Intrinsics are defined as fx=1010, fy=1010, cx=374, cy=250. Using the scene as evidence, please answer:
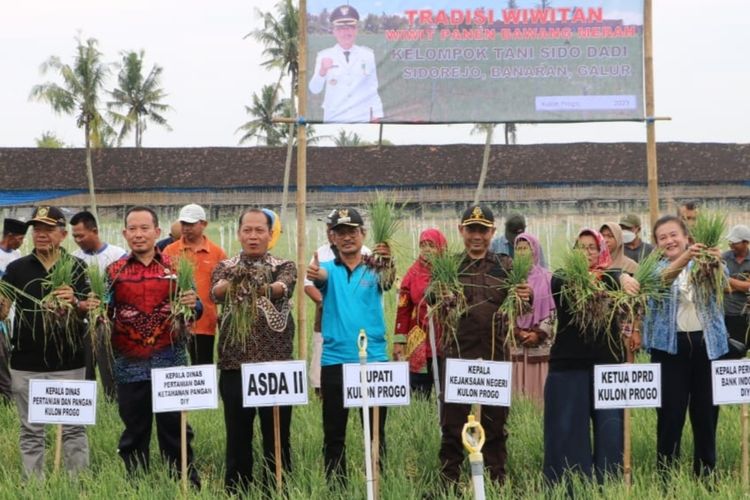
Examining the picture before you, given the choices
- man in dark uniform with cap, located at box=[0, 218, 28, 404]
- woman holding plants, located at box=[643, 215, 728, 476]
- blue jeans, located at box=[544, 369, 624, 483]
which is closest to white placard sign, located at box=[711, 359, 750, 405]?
woman holding plants, located at box=[643, 215, 728, 476]

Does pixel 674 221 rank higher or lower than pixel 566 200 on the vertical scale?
lower

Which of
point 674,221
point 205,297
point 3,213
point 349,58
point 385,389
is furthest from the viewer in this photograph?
point 3,213

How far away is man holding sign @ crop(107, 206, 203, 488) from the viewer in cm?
570

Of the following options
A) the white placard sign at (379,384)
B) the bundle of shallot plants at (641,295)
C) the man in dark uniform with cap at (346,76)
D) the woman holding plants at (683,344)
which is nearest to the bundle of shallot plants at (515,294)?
the bundle of shallot plants at (641,295)

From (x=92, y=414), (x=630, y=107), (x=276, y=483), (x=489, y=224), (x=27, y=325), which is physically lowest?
(x=276, y=483)

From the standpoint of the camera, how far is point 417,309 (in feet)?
21.5

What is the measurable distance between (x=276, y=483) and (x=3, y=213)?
1393 inches

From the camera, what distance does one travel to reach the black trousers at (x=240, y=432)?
5672 millimetres

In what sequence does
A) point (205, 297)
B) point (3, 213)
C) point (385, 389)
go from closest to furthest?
1. point (385, 389)
2. point (205, 297)
3. point (3, 213)

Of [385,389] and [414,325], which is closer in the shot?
[385,389]

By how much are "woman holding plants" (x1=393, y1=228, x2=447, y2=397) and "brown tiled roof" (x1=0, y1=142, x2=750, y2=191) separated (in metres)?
32.2

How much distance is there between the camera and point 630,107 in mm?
8430

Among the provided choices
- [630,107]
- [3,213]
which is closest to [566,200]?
[3,213]

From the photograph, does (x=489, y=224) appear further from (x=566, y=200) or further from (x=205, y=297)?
(x=566, y=200)
